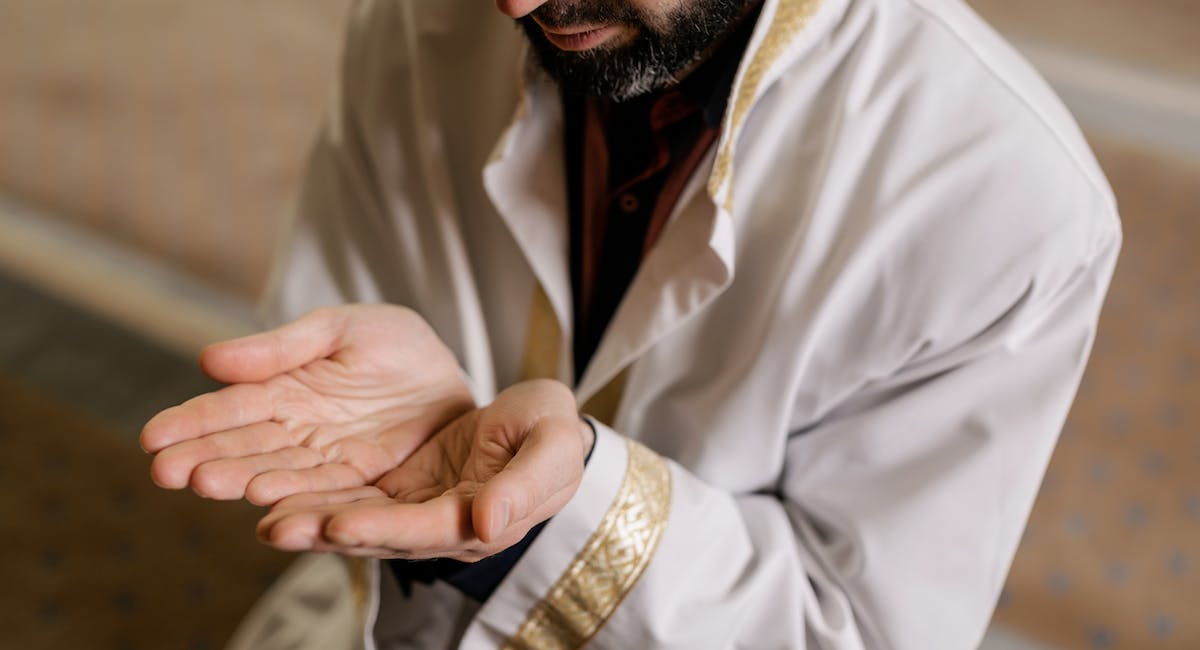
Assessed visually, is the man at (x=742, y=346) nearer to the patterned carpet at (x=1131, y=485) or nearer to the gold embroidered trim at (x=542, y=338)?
the gold embroidered trim at (x=542, y=338)

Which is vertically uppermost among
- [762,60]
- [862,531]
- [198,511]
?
[762,60]

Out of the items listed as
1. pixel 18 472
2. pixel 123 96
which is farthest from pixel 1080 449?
pixel 123 96

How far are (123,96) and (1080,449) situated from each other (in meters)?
2.42

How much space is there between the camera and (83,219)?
8.36ft

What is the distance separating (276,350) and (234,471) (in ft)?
0.42

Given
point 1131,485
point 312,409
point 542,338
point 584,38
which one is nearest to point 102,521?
point 542,338

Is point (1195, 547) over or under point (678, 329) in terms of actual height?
under

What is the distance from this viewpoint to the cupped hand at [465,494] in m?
0.67

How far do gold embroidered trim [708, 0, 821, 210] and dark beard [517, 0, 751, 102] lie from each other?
4cm

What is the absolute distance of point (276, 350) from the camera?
0.85 meters

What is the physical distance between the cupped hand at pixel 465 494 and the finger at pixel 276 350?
114 millimetres

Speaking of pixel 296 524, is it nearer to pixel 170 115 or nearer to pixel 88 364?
pixel 88 364

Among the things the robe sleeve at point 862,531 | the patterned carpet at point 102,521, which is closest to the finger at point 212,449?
the robe sleeve at point 862,531

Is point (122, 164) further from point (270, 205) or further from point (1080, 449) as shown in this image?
point (1080, 449)
